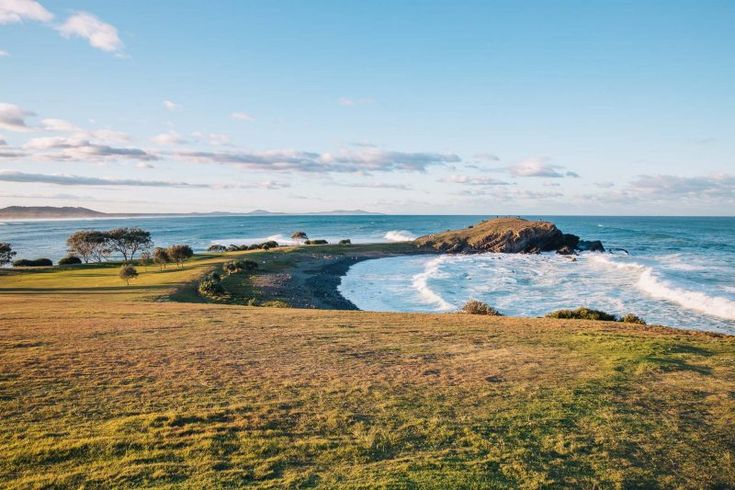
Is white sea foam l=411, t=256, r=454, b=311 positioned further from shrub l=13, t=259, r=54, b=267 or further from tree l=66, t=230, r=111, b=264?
tree l=66, t=230, r=111, b=264

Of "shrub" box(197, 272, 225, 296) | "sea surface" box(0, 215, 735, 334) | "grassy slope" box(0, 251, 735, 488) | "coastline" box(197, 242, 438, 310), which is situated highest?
"grassy slope" box(0, 251, 735, 488)

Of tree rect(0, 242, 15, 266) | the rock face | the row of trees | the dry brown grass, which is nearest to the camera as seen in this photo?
the dry brown grass

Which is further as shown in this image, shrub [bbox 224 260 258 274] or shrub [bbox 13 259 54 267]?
shrub [bbox 13 259 54 267]

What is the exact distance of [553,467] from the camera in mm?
7613

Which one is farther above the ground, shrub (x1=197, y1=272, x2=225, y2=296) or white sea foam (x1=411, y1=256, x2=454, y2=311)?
shrub (x1=197, y1=272, x2=225, y2=296)

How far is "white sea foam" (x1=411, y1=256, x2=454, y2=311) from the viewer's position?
120 ft

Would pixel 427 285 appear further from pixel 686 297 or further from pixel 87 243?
pixel 87 243

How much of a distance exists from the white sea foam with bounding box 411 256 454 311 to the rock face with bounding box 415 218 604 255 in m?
17.3

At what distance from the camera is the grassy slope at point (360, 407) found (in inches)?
290

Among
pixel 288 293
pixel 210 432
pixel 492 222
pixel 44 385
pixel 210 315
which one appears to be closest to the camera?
pixel 210 432

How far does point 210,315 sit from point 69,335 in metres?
6.10

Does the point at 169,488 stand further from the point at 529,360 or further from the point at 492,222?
the point at 492,222

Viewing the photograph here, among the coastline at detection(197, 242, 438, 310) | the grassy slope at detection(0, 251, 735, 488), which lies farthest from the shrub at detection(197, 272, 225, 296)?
the grassy slope at detection(0, 251, 735, 488)

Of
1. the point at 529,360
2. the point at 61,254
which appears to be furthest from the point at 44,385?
the point at 61,254
